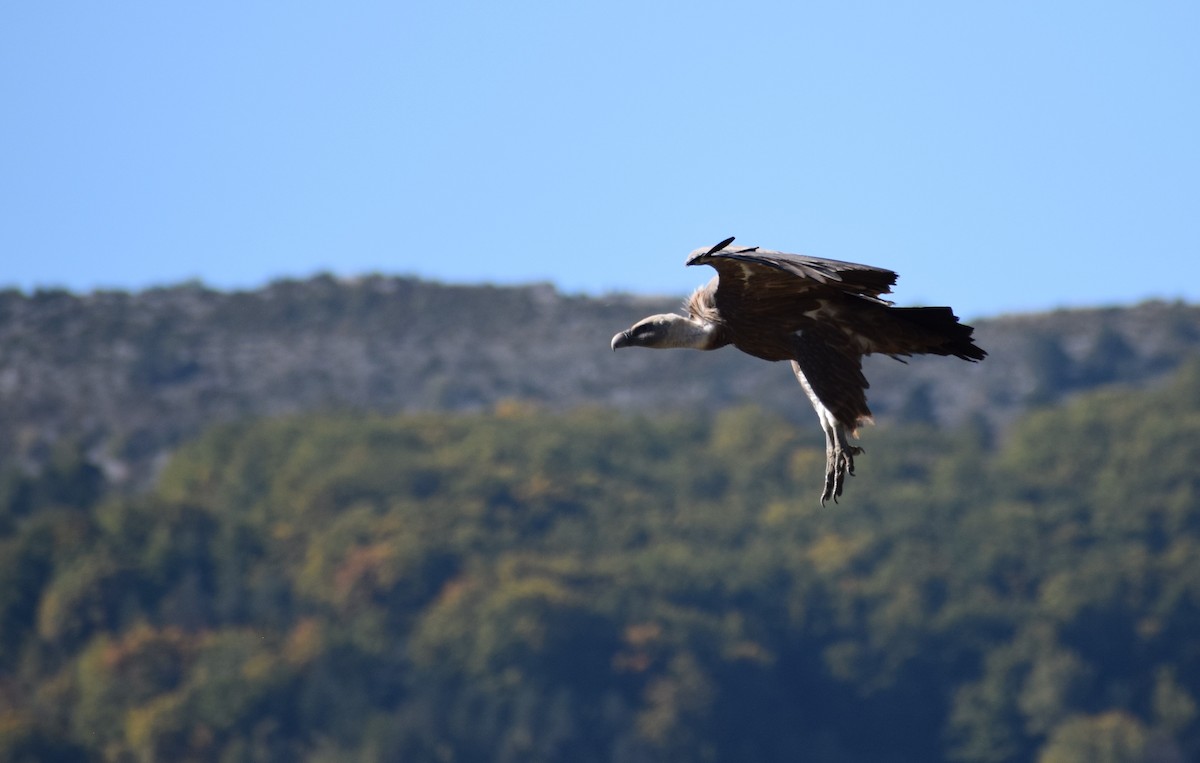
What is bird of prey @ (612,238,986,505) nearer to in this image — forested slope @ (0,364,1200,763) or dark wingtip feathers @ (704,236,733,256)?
dark wingtip feathers @ (704,236,733,256)

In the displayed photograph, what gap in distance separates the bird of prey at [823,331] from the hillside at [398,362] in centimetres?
11621

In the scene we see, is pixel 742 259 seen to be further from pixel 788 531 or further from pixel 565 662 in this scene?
pixel 788 531

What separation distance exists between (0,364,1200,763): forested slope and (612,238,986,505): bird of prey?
86.8 metres

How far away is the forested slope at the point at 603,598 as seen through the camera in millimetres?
101000

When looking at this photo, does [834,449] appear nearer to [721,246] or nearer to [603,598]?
[721,246]

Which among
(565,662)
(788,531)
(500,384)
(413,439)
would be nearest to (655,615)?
(565,662)

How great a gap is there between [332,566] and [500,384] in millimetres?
37732

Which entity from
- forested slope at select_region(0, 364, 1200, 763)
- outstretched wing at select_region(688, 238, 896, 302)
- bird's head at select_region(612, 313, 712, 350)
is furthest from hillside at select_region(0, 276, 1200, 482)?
outstretched wing at select_region(688, 238, 896, 302)

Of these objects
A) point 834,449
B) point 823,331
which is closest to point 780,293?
point 823,331

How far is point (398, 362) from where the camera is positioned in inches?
5817

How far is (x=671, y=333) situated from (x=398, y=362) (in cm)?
13474

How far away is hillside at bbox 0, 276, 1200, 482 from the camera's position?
136 meters

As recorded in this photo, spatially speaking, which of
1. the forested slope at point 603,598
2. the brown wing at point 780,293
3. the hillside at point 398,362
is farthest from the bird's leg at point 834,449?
the hillside at point 398,362

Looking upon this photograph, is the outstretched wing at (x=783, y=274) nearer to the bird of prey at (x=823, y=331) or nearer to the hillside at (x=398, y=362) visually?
the bird of prey at (x=823, y=331)
